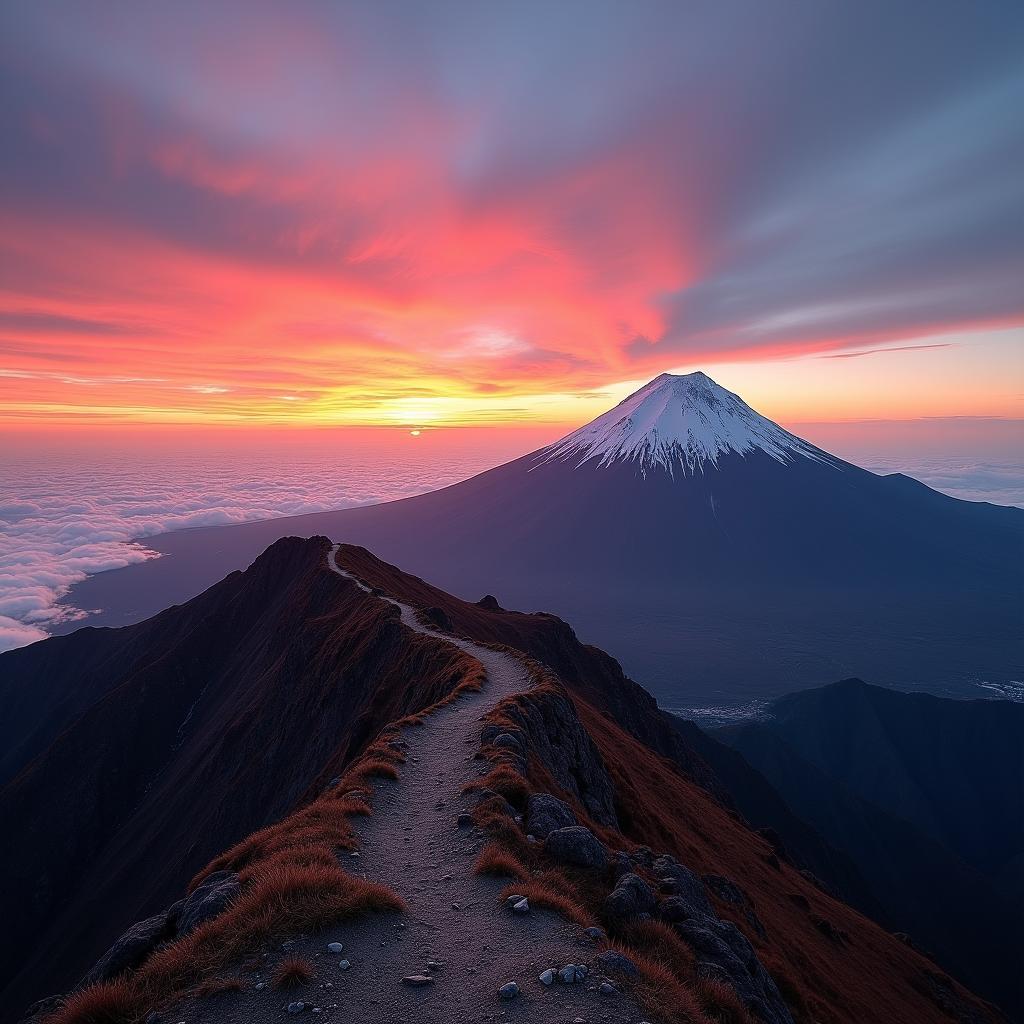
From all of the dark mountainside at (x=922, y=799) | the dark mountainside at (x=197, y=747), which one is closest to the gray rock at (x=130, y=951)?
the dark mountainside at (x=197, y=747)

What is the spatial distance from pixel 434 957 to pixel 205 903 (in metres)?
4.45

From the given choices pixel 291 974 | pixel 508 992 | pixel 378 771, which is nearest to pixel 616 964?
pixel 508 992

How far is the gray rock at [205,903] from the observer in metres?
10.1

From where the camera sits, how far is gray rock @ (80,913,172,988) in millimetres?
10328

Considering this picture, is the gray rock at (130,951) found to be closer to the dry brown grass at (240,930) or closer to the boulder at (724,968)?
the dry brown grass at (240,930)

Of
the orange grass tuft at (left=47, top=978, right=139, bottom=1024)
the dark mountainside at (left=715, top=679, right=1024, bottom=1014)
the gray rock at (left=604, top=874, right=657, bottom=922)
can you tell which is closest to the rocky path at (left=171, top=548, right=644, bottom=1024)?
the orange grass tuft at (left=47, top=978, right=139, bottom=1024)

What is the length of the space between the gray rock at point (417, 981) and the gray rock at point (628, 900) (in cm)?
435

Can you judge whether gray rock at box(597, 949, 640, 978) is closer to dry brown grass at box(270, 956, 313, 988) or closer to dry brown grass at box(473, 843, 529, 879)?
dry brown grass at box(473, 843, 529, 879)

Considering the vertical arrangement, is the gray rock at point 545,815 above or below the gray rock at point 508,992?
below

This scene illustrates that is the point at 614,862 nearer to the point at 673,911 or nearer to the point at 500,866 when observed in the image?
the point at 673,911

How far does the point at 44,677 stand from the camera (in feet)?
462

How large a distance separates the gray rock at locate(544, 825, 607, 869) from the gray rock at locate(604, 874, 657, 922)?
716mm

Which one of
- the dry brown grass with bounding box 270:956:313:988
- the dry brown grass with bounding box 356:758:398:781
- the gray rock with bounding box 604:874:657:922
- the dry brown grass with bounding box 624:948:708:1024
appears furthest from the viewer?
the dry brown grass with bounding box 356:758:398:781

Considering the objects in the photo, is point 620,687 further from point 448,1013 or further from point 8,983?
point 8,983
